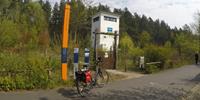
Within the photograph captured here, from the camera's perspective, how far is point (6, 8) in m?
60.1

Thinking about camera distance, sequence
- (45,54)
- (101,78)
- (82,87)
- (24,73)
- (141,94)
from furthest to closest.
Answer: (45,54) < (101,78) < (141,94) < (24,73) < (82,87)

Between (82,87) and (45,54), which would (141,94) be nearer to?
(82,87)

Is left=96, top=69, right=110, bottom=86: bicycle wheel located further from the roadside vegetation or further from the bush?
the bush

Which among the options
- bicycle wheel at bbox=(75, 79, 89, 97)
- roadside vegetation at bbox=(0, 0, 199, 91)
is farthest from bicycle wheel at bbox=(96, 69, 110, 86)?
bicycle wheel at bbox=(75, 79, 89, 97)

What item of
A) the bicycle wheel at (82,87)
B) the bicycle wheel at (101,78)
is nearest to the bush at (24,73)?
the bicycle wheel at (82,87)

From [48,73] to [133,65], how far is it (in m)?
12.3

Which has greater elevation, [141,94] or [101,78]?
[101,78]

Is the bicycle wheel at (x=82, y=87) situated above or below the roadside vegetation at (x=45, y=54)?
below

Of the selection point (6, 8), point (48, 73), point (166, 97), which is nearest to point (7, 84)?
point (48, 73)

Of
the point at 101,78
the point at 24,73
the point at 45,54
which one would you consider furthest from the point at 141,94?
the point at 45,54

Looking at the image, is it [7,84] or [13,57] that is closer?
[7,84]

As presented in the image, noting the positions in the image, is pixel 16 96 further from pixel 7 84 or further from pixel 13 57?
pixel 13 57

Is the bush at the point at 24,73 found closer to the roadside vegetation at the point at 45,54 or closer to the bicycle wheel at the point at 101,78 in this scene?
the roadside vegetation at the point at 45,54

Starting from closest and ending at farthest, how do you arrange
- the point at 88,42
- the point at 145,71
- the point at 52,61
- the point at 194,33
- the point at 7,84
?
1. the point at 7,84
2. the point at 52,61
3. the point at 88,42
4. the point at 145,71
5. the point at 194,33
